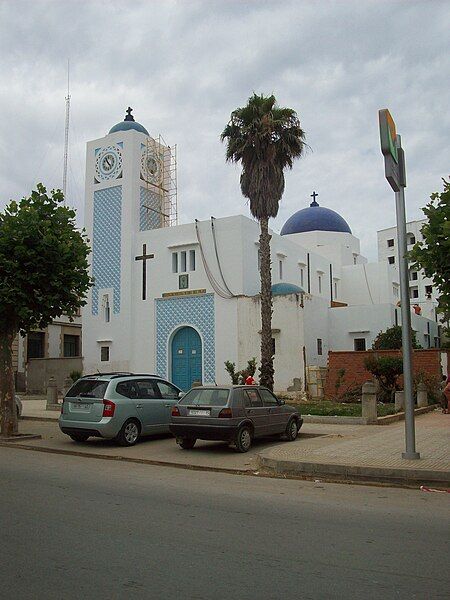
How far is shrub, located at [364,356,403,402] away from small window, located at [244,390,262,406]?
11677 millimetres

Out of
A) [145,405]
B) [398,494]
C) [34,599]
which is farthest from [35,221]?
[34,599]

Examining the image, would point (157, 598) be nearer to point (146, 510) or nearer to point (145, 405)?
point (146, 510)

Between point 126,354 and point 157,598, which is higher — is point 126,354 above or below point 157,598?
above

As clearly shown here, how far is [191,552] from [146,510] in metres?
1.98

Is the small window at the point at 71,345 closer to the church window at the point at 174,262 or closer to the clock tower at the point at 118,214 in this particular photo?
the clock tower at the point at 118,214

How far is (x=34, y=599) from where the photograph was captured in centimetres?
456

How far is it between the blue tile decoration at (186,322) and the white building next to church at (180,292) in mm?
55

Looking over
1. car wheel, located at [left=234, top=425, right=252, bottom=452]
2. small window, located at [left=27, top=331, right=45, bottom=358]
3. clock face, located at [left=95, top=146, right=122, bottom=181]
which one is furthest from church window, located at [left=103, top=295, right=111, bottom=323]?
car wheel, located at [left=234, top=425, right=252, bottom=452]

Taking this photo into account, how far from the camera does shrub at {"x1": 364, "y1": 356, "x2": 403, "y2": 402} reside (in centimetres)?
2405

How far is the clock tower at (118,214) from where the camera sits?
36.3 meters

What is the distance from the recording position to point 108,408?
13492 mm

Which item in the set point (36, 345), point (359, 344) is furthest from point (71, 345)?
point (359, 344)

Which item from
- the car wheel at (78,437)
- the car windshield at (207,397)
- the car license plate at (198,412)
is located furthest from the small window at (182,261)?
the car license plate at (198,412)

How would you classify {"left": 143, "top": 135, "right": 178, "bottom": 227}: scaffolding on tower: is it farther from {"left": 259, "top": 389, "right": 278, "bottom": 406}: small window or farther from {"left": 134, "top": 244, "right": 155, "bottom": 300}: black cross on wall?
{"left": 259, "top": 389, "right": 278, "bottom": 406}: small window
